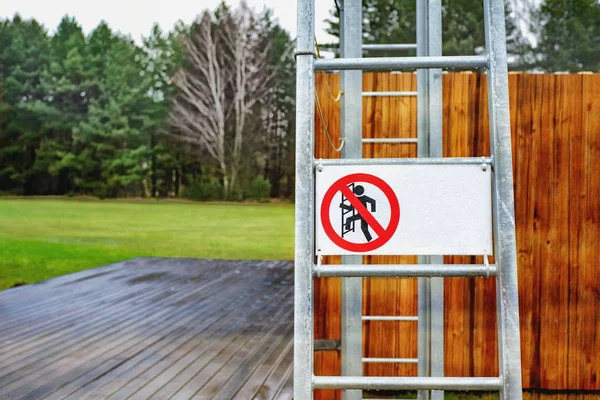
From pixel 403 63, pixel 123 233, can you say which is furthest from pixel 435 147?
pixel 123 233

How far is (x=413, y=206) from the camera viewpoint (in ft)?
4.75

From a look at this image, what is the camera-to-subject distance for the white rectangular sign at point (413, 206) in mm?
1438

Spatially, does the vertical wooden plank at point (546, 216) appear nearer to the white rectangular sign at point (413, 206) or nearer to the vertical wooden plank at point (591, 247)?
the vertical wooden plank at point (591, 247)

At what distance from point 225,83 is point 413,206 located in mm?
20611

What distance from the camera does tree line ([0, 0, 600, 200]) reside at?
70.3ft

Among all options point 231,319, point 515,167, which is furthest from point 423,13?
point 231,319

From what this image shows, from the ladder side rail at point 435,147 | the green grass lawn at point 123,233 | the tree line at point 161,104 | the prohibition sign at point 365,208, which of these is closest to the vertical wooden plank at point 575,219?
the ladder side rail at point 435,147

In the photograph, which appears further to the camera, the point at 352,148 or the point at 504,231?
the point at 352,148

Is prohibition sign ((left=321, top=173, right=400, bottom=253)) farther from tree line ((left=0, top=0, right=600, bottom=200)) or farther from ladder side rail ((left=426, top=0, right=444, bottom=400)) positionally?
tree line ((left=0, top=0, right=600, bottom=200))

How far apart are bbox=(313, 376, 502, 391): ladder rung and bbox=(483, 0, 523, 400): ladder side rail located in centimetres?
4

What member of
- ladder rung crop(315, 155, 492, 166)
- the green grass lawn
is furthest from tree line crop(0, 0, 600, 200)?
ladder rung crop(315, 155, 492, 166)

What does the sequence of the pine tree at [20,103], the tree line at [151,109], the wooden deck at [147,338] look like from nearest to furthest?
the wooden deck at [147,338]
the tree line at [151,109]
the pine tree at [20,103]

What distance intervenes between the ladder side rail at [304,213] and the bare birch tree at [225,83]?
767 inches

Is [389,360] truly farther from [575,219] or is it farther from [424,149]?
[575,219]
